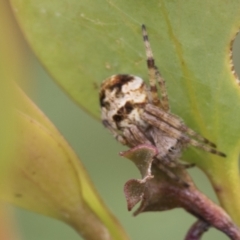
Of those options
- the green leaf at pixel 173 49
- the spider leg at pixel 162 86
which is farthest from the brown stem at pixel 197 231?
the spider leg at pixel 162 86

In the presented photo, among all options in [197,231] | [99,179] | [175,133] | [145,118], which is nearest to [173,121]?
[175,133]

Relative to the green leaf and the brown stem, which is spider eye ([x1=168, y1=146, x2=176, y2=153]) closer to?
the green leaf

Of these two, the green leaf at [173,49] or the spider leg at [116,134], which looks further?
the spider leg at [116,134]

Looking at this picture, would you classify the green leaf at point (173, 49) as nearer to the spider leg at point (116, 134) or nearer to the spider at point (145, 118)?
the spider at point (145, 118)

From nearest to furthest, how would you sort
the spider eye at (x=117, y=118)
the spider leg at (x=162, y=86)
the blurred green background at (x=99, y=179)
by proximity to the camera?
the spider leg at (x=162, y=86) → the spider eye at (x=117, y=118) → the blurred green background at (x=99, y=179)

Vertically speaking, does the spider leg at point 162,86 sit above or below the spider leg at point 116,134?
below

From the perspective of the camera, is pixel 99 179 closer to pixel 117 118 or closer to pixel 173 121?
pixel 117 118

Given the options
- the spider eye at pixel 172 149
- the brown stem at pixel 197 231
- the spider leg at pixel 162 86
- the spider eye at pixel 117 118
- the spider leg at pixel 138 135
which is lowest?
the brown stem at pixel 197 231
